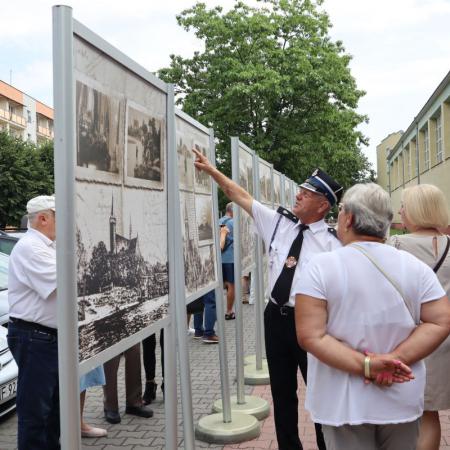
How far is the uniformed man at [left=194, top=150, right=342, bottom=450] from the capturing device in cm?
372

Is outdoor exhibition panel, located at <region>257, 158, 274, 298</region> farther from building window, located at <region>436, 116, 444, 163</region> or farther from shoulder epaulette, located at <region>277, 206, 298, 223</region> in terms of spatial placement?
building window, located at <region>436, 116, 444, 163</region>

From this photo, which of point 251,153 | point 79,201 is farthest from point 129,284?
point 251,153

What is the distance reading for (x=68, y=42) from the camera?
2.14 meters

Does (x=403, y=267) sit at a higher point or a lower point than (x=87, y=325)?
higher

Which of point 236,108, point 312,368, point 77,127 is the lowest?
point 312,368

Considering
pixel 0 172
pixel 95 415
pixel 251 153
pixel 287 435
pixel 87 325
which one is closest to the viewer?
pixel 87 325

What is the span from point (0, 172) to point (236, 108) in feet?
41.4

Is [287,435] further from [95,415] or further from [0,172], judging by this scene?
[0,172]

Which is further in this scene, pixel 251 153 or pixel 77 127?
pixel 251 153

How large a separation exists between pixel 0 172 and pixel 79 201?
31174 millimetres

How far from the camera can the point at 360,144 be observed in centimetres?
3650

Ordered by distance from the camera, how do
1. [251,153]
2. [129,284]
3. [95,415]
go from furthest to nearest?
[251,153], [95,415], [129,284]

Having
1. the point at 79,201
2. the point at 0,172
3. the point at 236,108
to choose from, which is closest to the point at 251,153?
the point at 79,201

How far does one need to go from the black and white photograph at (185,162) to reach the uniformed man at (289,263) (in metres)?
0.06
